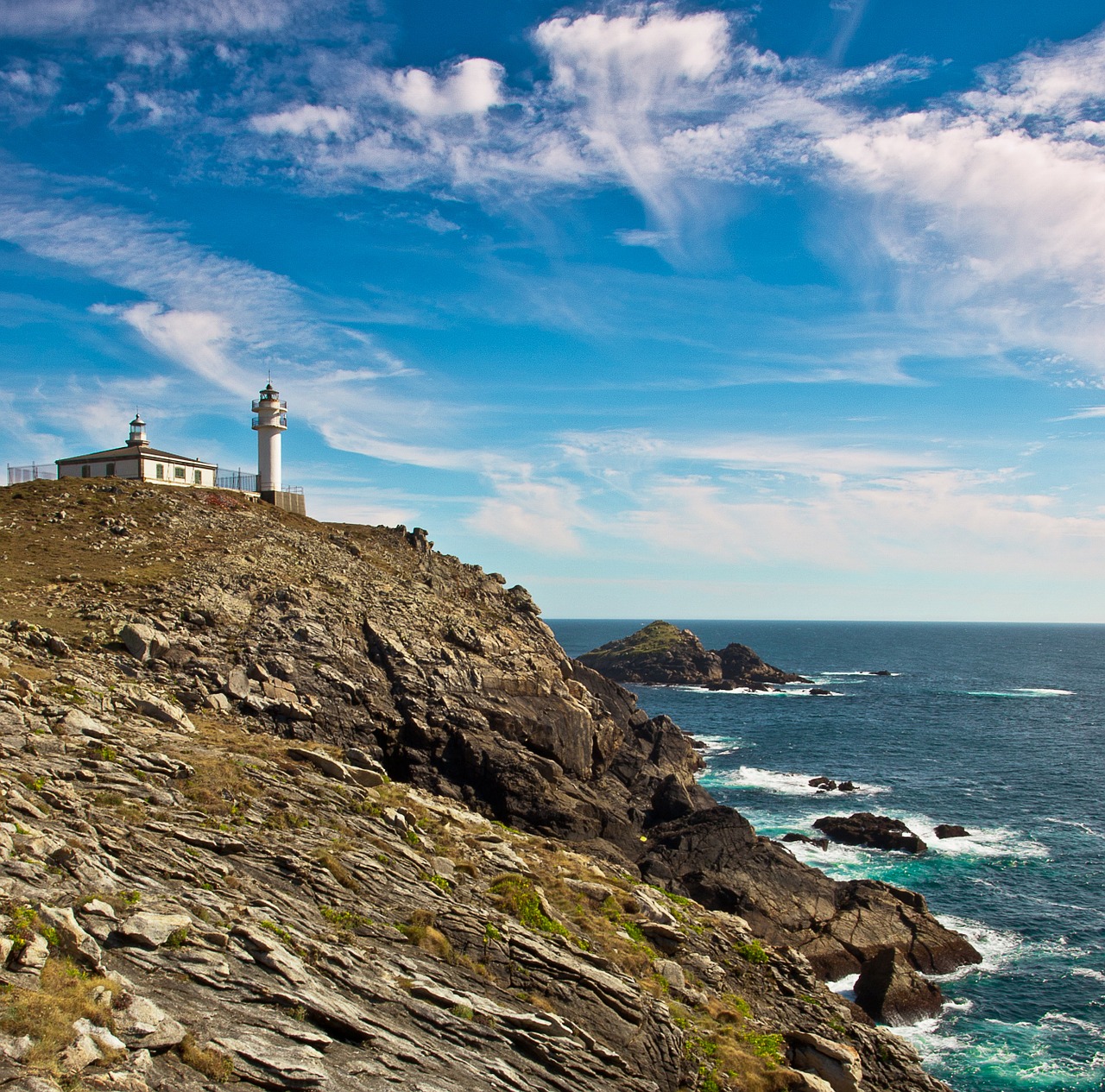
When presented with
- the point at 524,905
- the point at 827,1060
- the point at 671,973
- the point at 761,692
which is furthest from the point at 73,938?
the point at 761,692

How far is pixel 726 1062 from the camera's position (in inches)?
818

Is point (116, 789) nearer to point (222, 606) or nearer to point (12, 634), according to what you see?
point (12, 634)

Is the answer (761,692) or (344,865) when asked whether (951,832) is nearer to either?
(344,865)

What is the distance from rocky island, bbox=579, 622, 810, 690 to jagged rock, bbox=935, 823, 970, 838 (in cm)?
7853

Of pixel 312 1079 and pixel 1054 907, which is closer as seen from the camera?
pixel 312 1079

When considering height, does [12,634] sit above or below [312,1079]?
above

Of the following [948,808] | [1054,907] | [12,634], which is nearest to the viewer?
[12,634]

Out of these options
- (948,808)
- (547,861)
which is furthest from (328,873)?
(948,808)

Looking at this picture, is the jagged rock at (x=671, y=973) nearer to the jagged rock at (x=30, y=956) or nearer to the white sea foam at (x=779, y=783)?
the jagged rock at (x=30, y=956)

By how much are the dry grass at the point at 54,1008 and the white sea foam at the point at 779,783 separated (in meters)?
64.6

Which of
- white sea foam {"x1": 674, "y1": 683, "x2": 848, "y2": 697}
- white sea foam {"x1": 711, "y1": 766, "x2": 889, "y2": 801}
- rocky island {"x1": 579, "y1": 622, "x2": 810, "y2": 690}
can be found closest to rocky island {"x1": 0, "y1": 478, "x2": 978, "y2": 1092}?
white sea foam {"x1": 711, "y1": 766, "x2": 889, "y2": 801}

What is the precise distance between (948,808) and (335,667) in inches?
1982

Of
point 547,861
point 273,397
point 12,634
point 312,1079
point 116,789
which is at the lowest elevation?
point 547,861

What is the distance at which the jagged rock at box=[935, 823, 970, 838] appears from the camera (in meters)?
56.8
